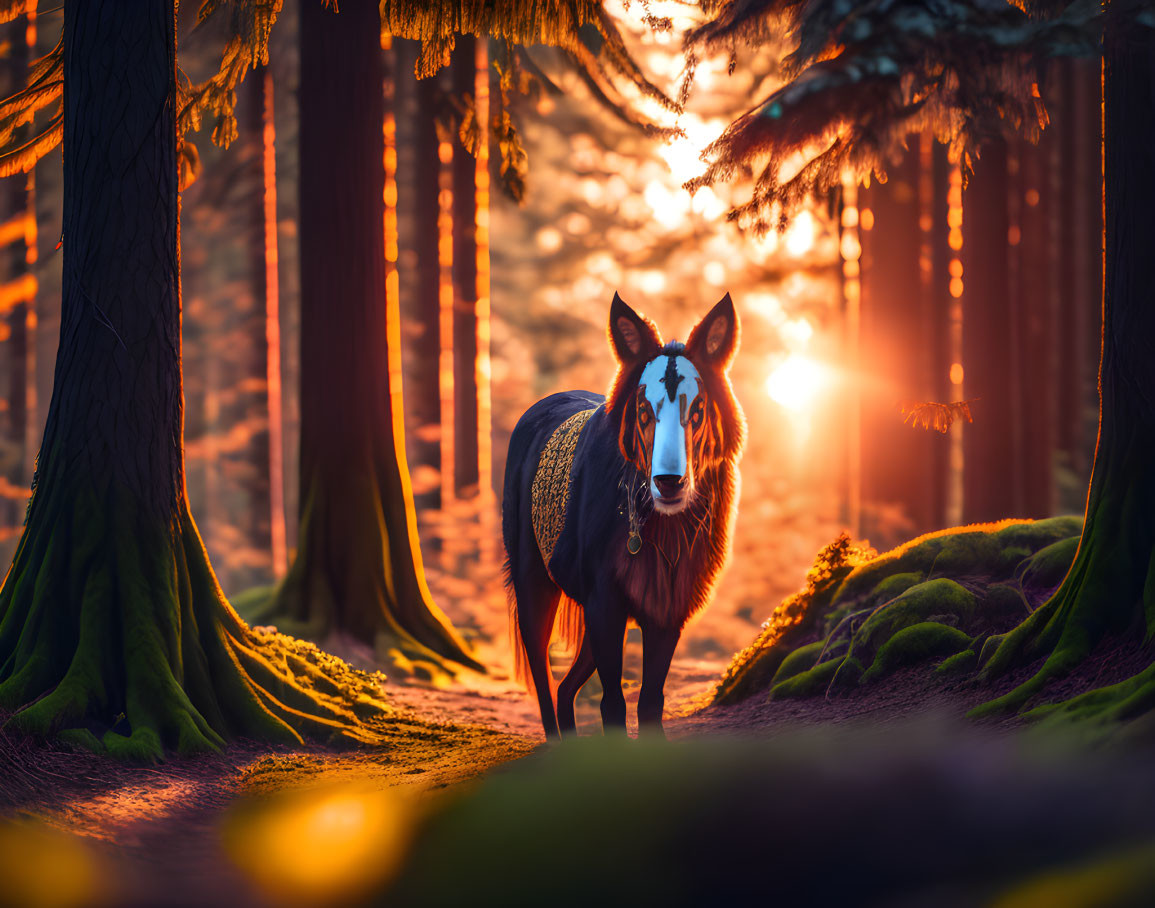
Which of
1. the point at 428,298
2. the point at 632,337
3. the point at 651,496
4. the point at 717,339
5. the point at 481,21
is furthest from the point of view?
the point at 428,298

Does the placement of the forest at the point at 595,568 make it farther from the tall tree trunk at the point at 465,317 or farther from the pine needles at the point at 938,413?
the tall tree trunk at the point at 465,317

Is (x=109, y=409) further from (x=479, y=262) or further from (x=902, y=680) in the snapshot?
(x=479, y=262)

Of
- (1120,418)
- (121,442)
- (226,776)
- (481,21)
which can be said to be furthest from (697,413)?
(481,21)

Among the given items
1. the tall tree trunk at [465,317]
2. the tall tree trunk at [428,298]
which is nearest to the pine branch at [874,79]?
the tall tree trunk at [428,298]

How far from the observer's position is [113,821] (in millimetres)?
4500

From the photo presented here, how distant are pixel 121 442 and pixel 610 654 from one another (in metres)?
3.20

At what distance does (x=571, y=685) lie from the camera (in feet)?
22.9

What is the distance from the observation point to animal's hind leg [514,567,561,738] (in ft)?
24.1

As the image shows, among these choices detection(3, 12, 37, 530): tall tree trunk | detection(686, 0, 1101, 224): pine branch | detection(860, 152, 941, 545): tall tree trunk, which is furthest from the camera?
detection(3, 12, 37, 530): tall tree trunk

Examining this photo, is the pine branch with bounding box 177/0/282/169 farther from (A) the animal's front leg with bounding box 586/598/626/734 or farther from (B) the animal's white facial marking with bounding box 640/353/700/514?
(A) the animal's front leg with bounding box 586/598/626/734

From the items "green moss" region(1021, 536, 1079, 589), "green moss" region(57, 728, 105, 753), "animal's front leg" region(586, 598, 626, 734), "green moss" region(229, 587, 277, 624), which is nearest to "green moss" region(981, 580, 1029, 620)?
"green moss" region(1021, 536, 1079, 589)

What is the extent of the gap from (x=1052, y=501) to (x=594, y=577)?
12.9 meters

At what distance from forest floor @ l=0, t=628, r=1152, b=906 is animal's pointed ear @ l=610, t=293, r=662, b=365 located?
86.1 inches

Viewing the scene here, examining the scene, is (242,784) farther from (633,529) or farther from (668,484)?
(668,484)
